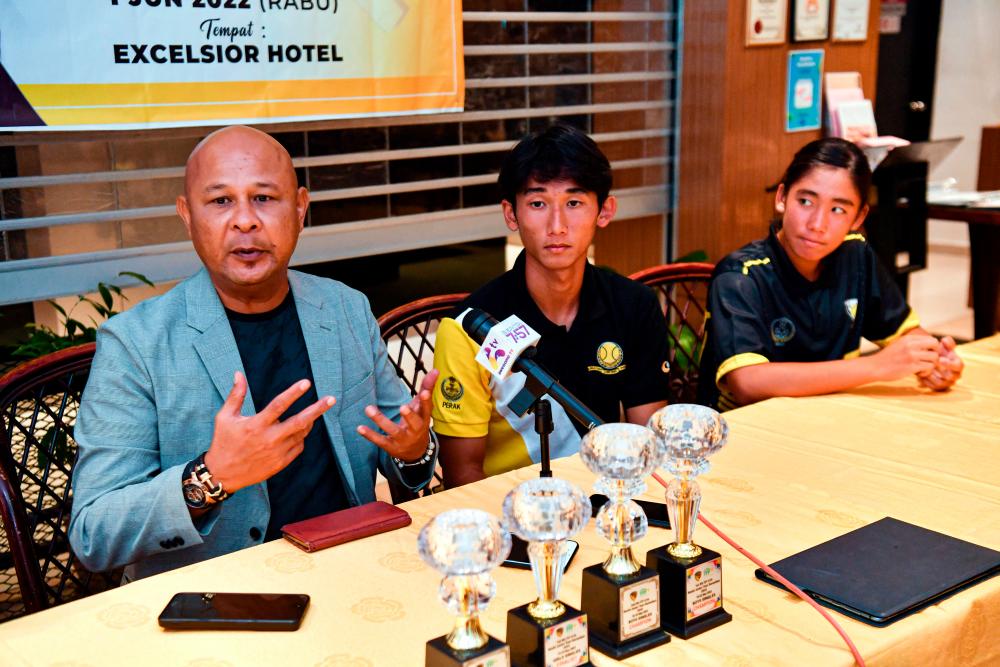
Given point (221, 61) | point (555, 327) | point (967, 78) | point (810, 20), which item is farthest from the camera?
point (967, 78)

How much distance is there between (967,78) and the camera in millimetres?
7891

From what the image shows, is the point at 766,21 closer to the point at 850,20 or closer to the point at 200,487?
the point at 850,20

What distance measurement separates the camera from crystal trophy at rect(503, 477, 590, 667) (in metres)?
1.03


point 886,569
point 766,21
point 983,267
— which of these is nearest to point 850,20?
point 766,21

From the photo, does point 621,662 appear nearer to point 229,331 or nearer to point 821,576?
point 821,576

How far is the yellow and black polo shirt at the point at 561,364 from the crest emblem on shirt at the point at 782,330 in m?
0.33

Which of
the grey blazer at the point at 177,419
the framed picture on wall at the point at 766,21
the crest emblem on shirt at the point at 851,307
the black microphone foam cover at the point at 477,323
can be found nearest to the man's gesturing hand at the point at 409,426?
the grey blazer at the point at 177,419

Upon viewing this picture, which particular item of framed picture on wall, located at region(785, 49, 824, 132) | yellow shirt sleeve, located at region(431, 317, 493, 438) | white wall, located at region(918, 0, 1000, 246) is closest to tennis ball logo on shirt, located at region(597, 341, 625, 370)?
yellow shirt sleeve, located at region(431, 317, 493, 438)

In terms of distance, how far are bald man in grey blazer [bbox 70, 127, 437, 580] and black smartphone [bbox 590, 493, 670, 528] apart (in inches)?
13.5

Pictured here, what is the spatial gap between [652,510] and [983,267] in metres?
4.19

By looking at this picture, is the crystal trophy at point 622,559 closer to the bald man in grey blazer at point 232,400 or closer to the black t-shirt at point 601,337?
the bald man in grey blazer at point 232,400

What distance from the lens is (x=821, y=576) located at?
133 cm

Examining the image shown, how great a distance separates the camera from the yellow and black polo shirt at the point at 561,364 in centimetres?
200

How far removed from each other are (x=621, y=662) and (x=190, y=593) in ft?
1.82
